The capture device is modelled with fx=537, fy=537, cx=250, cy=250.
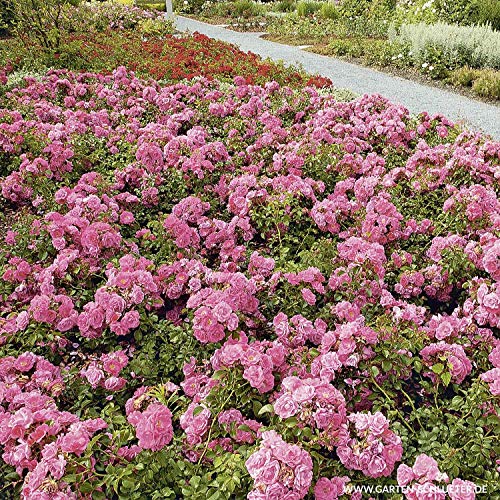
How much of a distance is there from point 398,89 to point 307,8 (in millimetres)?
10642

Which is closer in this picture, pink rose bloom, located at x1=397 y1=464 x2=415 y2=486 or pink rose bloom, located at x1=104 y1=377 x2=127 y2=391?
pink rose bloom, located at x1=397 y1=464 x2=415 y2=486

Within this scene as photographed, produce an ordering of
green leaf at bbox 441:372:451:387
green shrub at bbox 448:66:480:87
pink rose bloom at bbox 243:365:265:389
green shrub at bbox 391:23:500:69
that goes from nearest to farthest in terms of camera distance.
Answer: pink rose bloom at bbox 243:365:265:389, green leaf at bbox 441:372:451:387, green shrub at bbox 448:66:480:87, green shrub at bbox 391:23:500:69

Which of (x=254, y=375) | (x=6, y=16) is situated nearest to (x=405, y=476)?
(x=254, y=375)

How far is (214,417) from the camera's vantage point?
2.15m

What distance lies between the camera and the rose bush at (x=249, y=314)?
76.9 inches

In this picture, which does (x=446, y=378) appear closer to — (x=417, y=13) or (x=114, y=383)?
(x=114, y=383)

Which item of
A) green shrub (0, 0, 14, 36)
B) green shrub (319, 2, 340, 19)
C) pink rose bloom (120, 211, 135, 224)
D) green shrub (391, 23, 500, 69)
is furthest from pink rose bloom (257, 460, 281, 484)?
green shrub (319, 2, 340, 19)

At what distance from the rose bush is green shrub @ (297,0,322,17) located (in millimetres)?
13720

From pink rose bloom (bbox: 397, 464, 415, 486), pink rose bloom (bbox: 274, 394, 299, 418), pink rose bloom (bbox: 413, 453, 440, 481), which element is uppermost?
pink rose bloom (bbox: 274, 394, 299, 418)

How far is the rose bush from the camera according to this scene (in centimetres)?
195

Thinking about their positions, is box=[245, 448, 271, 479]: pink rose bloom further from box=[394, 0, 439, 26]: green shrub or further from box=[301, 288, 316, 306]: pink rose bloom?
box=[394, 0, 439, 26]: green shrub

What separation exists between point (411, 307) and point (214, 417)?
3.68 feet

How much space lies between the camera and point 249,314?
274 centimetres

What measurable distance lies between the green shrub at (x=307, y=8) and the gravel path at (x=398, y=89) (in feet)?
16.9
